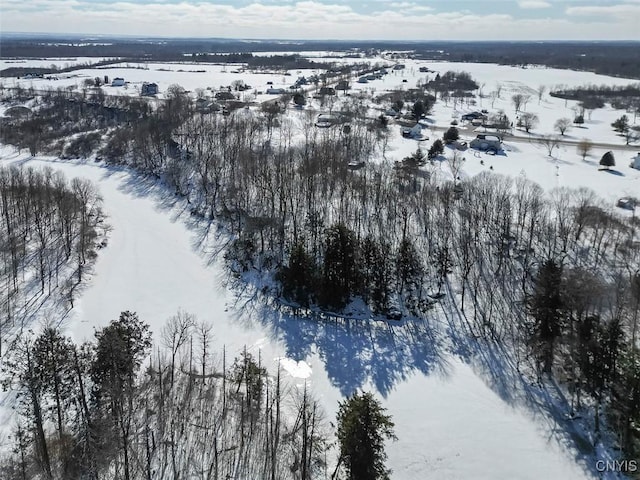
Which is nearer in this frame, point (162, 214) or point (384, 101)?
point (162, 214)

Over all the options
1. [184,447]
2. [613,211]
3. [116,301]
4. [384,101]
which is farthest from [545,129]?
[184,447]

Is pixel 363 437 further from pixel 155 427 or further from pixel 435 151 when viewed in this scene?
pixel 435 151

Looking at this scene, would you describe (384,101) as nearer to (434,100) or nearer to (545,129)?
(434,100)

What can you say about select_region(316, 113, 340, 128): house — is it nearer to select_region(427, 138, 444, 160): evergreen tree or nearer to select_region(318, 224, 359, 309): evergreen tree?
select_region(427, 138, 444, 160): evergreen tree

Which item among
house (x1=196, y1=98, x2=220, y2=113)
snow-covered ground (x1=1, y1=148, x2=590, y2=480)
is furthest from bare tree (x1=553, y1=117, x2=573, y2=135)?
snow-covered ground (x1=1, y1=148, x2=590, y2=480)

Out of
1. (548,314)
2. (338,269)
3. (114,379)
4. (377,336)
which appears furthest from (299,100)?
(114,379)

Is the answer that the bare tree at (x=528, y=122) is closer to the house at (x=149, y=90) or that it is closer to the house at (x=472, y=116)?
the house at (x=472, y=116)
